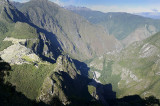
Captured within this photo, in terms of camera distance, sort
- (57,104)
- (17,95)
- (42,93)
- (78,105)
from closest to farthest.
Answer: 1. (17,95)
2. (57,104)
3. (78,105)
4. (42,93)

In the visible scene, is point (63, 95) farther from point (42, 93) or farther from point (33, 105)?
point (33, 105)

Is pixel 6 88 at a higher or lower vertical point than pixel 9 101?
higher

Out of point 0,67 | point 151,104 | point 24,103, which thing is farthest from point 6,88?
point 151,104

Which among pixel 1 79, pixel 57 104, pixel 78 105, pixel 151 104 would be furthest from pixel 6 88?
pixel 78 105

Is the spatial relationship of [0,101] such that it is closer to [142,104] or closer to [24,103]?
[24,103]

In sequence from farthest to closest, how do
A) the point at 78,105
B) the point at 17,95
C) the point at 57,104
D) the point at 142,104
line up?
the point at 78,105 → the point at 142,104 → the point at 57,104 → the point at 17,95

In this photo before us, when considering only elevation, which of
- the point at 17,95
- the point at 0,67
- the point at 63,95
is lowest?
the point at 63,95

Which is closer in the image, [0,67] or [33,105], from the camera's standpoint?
[0,67]

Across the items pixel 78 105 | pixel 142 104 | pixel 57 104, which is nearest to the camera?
pixel 57 104

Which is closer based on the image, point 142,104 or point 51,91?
point 142,104
